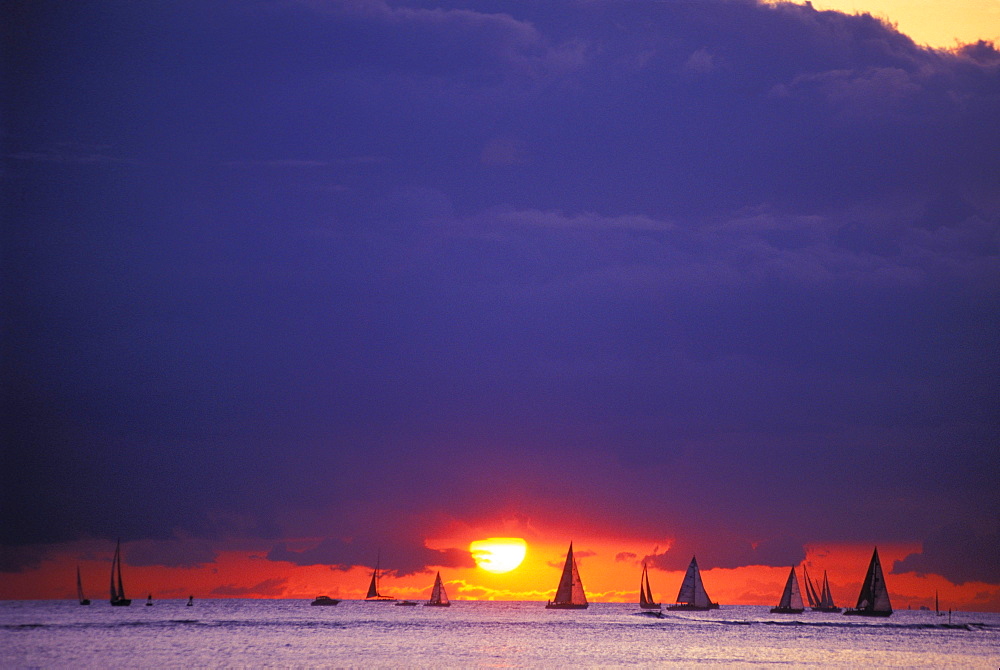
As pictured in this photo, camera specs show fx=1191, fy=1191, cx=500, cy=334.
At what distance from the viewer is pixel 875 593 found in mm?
113438

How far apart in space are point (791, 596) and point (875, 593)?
19.6 m

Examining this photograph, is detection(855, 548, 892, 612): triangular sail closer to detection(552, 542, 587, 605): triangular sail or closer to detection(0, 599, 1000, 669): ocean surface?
detection(0, 599, 1000, 669): ocean surface

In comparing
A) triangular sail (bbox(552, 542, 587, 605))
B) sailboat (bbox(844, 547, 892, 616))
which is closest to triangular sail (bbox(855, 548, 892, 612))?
sailboat (bbox(844, 547, 892, 616))

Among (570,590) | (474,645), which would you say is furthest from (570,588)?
(474,645)

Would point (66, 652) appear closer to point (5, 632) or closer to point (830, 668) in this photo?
point (5, 632)

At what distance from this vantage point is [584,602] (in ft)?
391

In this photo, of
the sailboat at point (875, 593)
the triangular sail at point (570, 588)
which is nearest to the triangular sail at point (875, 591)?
the sailboat at point (875, 593)

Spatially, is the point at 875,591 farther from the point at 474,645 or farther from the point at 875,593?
the point at 474,645

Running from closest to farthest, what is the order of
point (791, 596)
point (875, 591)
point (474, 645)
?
1. point (474, 645)
2. point (875, 591)
3. point (791, 596)

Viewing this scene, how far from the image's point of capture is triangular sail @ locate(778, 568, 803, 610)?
130 m

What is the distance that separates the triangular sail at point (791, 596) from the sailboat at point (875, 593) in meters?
14.1

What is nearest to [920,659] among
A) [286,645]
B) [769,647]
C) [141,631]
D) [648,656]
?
[769,647]

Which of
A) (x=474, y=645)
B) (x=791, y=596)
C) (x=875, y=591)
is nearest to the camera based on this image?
(x=474, y=645)

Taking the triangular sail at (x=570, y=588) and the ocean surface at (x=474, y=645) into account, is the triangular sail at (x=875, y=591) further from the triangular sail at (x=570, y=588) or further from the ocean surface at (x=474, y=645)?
the triangular sail at (x=570, y=588)
